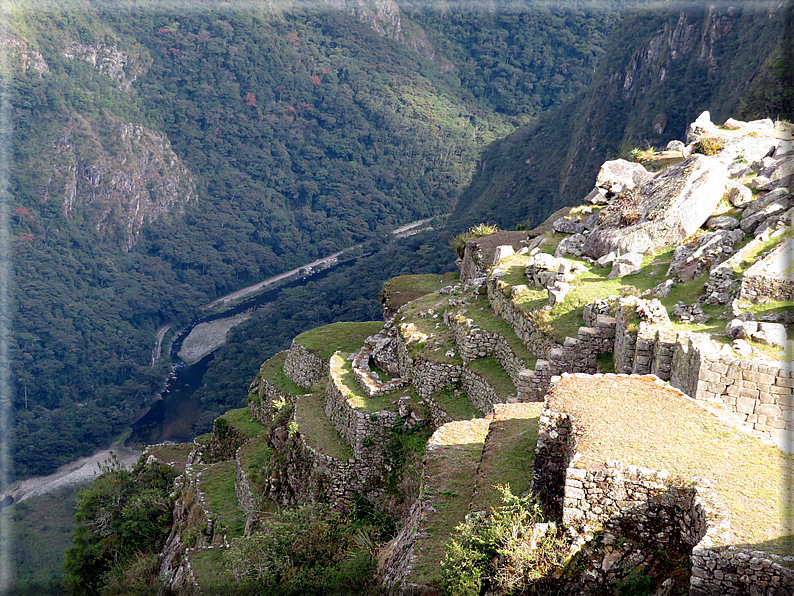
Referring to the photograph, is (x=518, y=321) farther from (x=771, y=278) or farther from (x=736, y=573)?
(x=736, y=573)

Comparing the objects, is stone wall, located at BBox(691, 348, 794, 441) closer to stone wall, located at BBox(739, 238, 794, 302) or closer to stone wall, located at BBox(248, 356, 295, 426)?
stone wall, located at BBox(739, 238, 794, 302)

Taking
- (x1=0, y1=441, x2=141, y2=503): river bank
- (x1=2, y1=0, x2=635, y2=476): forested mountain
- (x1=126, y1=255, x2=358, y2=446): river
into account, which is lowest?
(x1=0, y1=441, x2=141, y2=503): river bank

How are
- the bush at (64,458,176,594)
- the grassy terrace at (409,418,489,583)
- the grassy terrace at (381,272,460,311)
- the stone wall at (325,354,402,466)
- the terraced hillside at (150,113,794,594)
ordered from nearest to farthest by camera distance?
the terraced hillside at (150,113,794,594) < the grassy terrace at (409,418,489,583) < the stone wall at (325,354,402,466) < the bush at (64,458,176,594) < the grassy terrace at (381,272,460,311)

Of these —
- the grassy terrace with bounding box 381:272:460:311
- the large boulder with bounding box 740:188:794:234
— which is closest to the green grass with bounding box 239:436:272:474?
the grassy terrace with bounding box 381:272:460:311

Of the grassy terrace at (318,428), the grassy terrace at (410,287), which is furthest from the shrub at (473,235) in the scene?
the grassy terrace at (318,428)

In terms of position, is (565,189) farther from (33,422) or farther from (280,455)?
(33,422)

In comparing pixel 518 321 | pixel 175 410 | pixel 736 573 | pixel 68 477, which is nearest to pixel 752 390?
pixel 736 573

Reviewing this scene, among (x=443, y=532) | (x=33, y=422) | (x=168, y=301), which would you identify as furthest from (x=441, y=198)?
(x=443, y=532)
